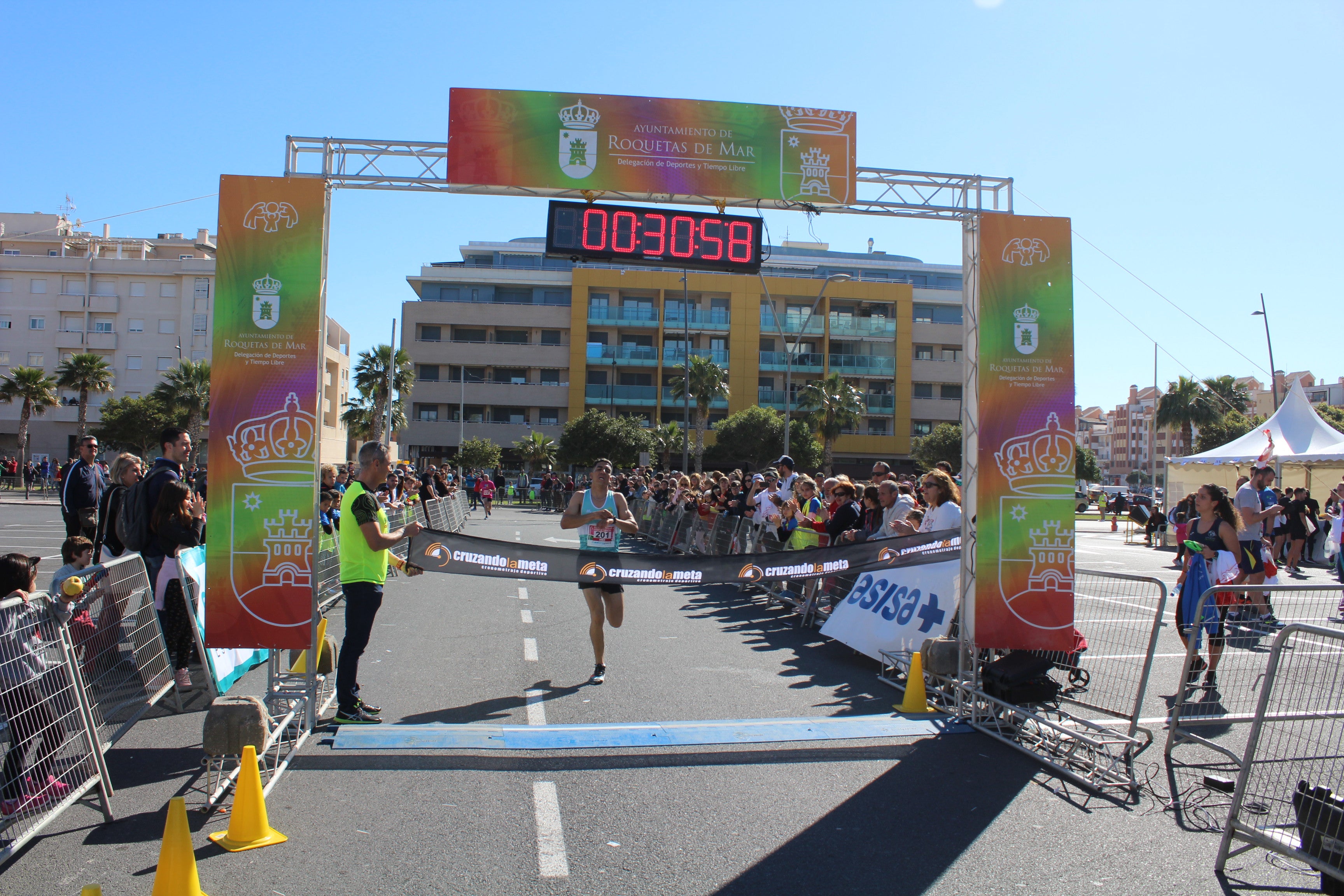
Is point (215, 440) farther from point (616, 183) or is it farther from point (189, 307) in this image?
point (189, 307)

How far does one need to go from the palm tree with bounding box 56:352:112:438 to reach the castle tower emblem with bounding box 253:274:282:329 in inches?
2143

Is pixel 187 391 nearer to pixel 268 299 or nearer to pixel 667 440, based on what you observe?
pixel 667 440

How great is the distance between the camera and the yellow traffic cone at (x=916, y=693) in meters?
6.64

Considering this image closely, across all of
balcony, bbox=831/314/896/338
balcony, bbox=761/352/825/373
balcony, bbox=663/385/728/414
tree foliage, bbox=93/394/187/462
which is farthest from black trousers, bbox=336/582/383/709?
balcony, bbox=831/314/896/338

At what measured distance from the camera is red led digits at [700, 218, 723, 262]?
6.77 metres

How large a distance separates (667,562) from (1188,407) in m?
68.6

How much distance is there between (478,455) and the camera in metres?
54.5

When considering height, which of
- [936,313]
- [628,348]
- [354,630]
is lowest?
[354,630]

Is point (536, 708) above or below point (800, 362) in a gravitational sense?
below

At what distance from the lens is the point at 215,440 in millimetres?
5633

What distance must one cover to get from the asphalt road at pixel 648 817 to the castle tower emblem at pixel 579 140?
402cm

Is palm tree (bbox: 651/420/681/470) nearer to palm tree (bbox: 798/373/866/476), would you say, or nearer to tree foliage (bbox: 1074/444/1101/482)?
palm tree (bbox: 798/373/866/476)

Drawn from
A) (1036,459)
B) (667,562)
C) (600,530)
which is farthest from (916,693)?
(600,530)

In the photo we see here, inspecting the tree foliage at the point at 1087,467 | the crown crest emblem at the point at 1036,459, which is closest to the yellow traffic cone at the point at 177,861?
the crown crest emblem at the point at 1036,459
